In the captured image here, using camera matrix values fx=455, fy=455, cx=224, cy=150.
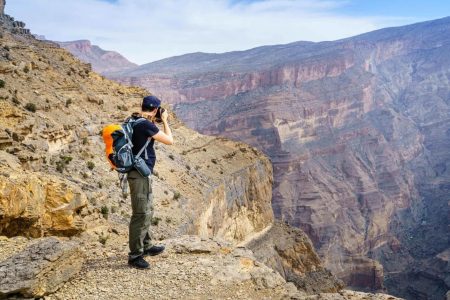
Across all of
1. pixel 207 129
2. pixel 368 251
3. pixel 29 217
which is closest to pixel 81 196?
pixel 29 217

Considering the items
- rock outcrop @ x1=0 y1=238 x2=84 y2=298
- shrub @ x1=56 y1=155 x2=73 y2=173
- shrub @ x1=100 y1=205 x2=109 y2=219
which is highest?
shrub @ x1=56 y1=155 x2=73 y2=173

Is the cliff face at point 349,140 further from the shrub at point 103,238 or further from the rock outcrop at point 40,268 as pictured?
the rock outcrop at point 40,268

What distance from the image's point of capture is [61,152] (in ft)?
59.2

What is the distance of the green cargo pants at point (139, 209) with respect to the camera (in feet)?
23.4

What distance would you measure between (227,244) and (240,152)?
24687 mm

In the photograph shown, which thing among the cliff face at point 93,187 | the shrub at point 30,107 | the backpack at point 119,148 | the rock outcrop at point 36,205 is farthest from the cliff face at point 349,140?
the backpack at point 119,148

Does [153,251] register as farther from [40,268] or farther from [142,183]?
[40,268]

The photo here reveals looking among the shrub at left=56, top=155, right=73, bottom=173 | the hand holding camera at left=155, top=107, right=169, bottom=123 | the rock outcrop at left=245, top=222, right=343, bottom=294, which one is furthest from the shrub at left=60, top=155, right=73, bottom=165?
the rock outcrop at left=245, top=222, right=343, bottom=294

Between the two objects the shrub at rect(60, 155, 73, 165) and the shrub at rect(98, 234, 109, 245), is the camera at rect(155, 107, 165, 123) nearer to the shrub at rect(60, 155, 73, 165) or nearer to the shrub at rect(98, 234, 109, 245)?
the shrub at rect(98, 234, 109, 245)

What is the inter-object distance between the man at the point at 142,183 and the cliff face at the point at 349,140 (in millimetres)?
47559

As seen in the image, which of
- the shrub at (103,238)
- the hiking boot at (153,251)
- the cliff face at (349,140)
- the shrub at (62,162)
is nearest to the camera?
the hiking boot at (153,251)

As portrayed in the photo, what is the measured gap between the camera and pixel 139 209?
23.8ft

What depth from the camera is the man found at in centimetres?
703

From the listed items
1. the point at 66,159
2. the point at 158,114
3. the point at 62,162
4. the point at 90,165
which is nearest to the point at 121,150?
the point at 158,114
